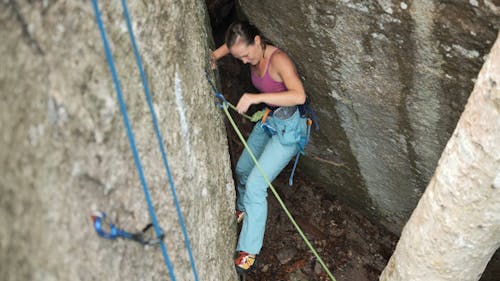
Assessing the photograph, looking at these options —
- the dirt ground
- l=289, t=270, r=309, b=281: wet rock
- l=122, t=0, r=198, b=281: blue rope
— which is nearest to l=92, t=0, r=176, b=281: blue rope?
l=122, t=0, r=198, b=281: blue rope

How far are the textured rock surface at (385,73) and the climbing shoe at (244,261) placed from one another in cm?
139

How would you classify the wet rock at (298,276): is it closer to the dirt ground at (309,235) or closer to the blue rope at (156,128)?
the dirt ground at (309,235)

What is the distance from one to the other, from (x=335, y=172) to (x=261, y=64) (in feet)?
6.36

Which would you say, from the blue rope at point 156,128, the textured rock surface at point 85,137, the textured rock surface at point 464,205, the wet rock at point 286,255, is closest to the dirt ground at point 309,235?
the wet rock at point 286,255

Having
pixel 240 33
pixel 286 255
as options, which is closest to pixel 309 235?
pixel 286 255

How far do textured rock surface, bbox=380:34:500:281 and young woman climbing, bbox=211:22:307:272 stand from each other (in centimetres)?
114

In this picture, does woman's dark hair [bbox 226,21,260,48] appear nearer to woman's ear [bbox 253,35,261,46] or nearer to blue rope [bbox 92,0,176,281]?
woman's ear [bbox 253,35,261,46]

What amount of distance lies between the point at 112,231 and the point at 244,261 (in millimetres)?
2076

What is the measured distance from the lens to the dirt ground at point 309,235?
546 cm

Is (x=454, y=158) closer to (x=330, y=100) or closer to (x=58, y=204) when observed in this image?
(x=330, y=100)

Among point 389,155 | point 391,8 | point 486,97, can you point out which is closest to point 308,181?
point 389,155

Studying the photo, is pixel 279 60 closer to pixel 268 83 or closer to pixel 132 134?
pixel 268 83

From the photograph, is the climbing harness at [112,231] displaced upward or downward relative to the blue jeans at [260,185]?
upward

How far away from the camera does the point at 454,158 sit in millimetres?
3158
